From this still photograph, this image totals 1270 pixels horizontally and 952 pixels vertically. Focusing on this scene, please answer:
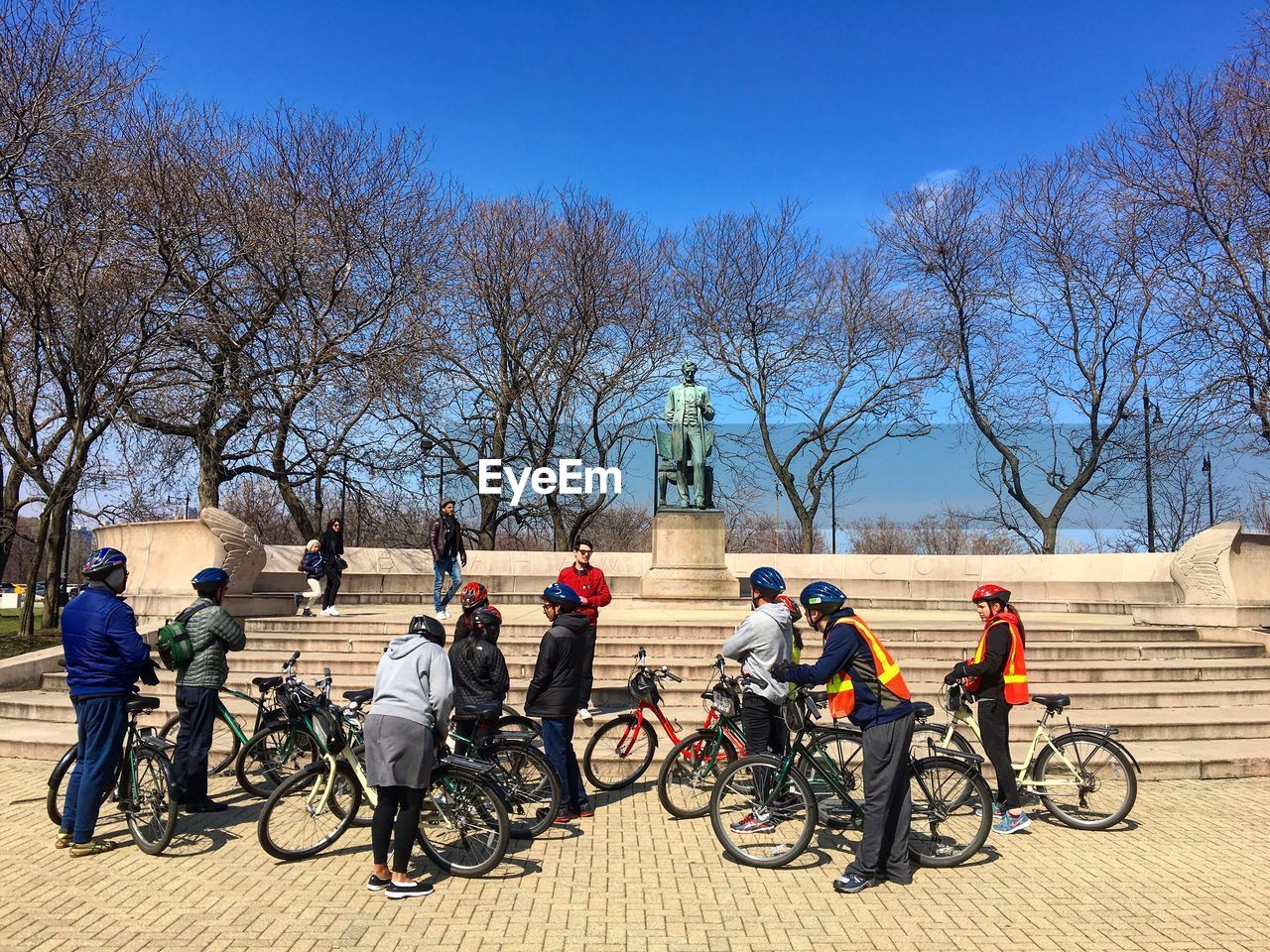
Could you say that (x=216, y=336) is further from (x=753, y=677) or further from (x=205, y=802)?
(x=753, y=677)

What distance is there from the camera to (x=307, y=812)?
5703 millimetres

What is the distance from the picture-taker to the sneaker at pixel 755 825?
225 inches

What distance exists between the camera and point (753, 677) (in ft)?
20.6

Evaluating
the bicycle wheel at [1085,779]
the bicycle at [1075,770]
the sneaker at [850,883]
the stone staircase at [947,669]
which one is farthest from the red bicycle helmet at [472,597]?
the bicycle wheel at [1085,779]

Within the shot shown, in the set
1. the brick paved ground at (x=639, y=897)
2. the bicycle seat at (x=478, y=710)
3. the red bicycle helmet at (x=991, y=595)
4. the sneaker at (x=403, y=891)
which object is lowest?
the brick paved ground at (x=639, y=897)

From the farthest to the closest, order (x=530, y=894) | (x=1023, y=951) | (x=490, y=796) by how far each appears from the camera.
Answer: (x=490, y=796)
(x=530, y=894)
(x=1023, y=951)

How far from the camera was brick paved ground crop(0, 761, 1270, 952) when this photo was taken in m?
4.54

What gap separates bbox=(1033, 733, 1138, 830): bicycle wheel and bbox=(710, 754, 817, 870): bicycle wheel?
2.09m

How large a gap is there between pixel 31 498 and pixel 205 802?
16.9 metres

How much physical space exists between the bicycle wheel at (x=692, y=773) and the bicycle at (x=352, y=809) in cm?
154

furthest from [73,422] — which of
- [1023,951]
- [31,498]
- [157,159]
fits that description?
[1023,951]

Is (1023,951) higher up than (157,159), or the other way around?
(157,159)

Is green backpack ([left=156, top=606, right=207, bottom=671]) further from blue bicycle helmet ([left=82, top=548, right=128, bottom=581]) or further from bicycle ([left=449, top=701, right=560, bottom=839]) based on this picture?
bicycle ([left=449, top=701, right=560, bottom=839])

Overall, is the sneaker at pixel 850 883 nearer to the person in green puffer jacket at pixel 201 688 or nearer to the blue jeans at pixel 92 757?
the person in green puffer jacket at pixel 201 688
